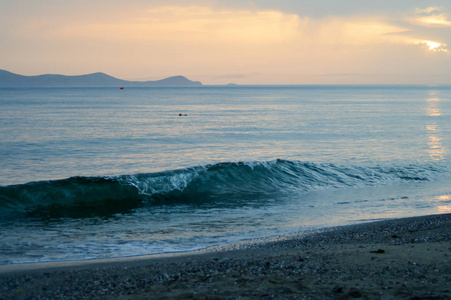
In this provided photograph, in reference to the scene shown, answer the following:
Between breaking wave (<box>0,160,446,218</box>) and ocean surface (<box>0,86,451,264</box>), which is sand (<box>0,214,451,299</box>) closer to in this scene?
ocean surface (<box>0,86,451,264</box>)

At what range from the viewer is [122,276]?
24.4 ft

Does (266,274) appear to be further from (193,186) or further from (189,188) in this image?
(193,186)

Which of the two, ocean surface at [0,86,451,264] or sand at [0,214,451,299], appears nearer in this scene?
sand at [0,214,451,299]

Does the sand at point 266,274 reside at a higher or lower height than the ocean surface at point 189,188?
higher

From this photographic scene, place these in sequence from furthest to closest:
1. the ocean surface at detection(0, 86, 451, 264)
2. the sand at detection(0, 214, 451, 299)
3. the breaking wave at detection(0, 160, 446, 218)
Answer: the breaking wave at detection(0, 160, 446, 218), the ocean surface at detection(0, 86, 451, 264), the sand at detection(0, 214, 451, 299)

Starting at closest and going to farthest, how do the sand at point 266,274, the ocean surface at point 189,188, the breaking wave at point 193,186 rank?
1. the sand at point 266,274
2. the ocean surface at point 189,188
3. the breaking wave at point 193,186

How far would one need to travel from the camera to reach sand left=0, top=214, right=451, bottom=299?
632cm

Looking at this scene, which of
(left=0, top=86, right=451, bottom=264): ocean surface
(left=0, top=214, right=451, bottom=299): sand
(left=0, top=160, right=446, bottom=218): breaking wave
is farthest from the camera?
(left=0, top=160, right=446, bottom=218): breaking wave

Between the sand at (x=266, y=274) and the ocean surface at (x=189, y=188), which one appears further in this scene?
the ocean surface at (x=189, y=188)

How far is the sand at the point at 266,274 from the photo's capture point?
6316 millimetres

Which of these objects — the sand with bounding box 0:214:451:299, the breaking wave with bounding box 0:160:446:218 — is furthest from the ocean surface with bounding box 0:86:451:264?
the sand with bounding box 0:214:451:299

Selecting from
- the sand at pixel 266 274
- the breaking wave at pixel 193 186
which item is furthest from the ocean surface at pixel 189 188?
the sand at pixel 266 274

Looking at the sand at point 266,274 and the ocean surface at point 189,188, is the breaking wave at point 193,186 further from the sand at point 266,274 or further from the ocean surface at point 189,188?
the sand at point 266,274

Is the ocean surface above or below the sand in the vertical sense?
below
